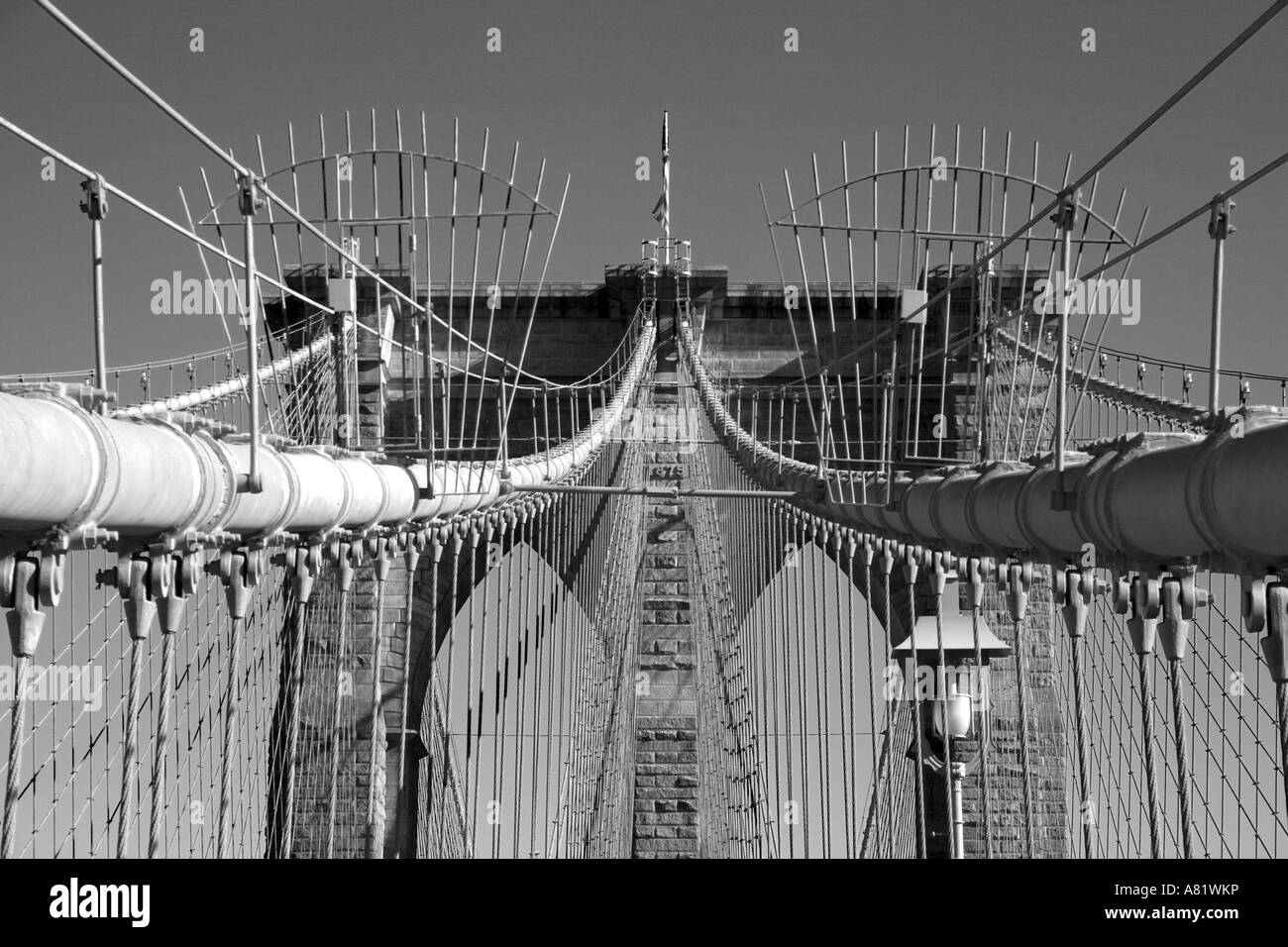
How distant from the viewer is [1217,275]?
2.94 m

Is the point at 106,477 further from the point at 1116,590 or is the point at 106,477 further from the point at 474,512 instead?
the point at 474,512

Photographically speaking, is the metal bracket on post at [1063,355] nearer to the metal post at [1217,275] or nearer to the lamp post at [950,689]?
the metal post at [1217,275]

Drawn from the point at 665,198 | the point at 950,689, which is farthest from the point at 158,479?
→ the point at 665,198

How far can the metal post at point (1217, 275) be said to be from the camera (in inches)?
113

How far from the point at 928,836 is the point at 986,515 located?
13624 millimetres

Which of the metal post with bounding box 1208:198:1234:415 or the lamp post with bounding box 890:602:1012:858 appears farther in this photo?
the lamp post with bounding box 890:602:1012:858

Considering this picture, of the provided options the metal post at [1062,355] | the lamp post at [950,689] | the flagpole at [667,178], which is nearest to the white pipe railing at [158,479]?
the metal post at [1062,355]

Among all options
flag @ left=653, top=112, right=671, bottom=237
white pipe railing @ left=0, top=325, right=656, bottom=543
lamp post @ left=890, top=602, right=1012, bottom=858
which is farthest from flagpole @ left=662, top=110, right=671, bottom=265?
white pipe railing @ left=0, top=325, right=656, bottom=543

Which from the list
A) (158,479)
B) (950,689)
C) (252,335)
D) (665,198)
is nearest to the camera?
(158,479)

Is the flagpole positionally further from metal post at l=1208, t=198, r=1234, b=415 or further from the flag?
metal post at l=1208, t=198, r=1234, b=415

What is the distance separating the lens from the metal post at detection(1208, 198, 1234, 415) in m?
2.88

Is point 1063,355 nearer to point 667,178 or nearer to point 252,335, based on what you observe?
point 252,335

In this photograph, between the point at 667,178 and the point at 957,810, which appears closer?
the point at 957,810
